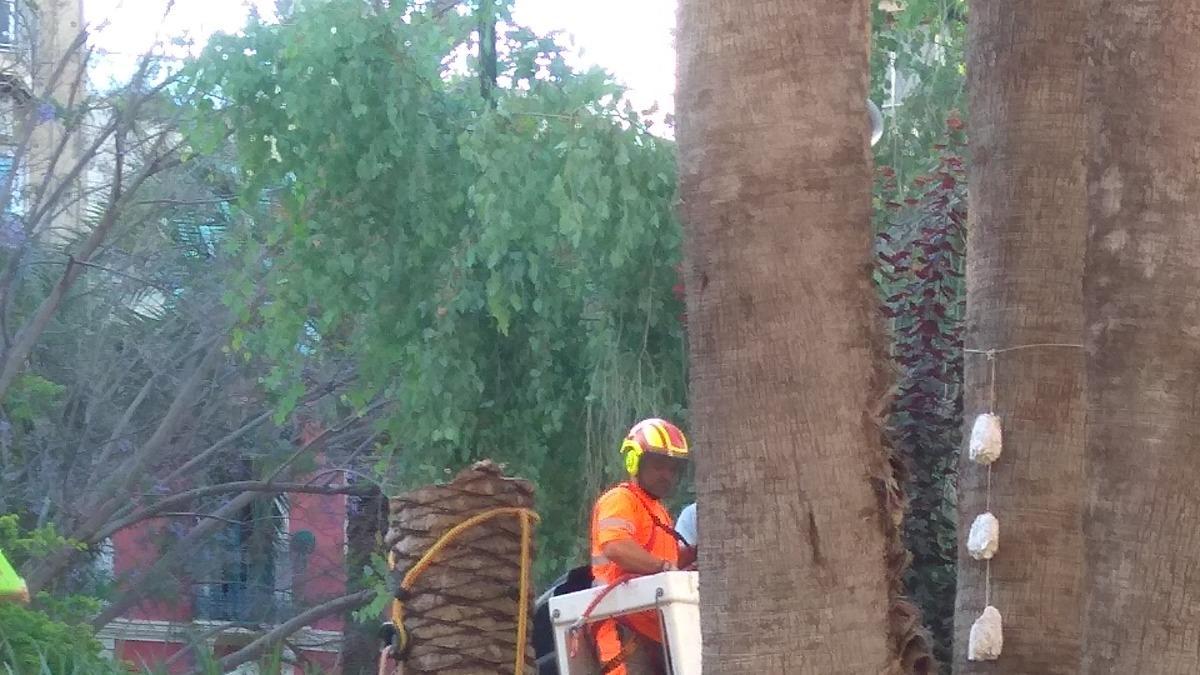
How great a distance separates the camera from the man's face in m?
6.66

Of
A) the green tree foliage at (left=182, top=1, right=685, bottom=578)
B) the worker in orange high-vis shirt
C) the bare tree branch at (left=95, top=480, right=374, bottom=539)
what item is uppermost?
the green tree foliage at (left=182, top=1, right=685, bottom=578)

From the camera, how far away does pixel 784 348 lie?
292cm

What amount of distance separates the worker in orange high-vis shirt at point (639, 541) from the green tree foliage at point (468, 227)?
2.58m

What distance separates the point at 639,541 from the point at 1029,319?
2044mm

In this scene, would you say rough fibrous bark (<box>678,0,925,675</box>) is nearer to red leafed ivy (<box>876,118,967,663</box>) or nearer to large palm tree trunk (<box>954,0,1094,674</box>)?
large palm tree trunk (<box>954,0,1094,674</box>)

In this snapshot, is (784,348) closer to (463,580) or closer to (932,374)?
(463,580)

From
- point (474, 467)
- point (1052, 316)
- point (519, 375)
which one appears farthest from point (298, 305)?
point (474, 467)

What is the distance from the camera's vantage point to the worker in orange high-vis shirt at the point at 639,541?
5.82 metres

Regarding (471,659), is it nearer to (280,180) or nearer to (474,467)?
(474,467)

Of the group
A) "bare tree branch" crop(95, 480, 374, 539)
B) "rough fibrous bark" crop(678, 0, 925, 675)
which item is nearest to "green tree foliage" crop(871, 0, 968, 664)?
"rough fibrous bark" crop(678, 0, 925, 675)

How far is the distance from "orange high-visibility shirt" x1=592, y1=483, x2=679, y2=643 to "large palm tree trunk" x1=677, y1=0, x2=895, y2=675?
324 cm

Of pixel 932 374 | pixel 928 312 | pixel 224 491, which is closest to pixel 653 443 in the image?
pixel 932 374

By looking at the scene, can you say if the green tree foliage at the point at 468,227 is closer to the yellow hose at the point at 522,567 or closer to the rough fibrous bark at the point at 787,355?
the yellow hose at the point at 522,567

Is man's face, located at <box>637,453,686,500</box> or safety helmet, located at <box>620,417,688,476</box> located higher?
safety helmet, located at <box>620,417,688,476</box>
